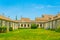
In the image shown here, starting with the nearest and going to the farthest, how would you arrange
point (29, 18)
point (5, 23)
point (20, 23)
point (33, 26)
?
point (5, 23) → point (33, 26) → point (20, 23) → point (29, 18)

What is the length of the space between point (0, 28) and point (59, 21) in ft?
41.9

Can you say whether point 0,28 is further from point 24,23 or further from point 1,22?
point 24,23

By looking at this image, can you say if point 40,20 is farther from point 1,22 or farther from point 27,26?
point 1,22

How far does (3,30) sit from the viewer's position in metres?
33.1

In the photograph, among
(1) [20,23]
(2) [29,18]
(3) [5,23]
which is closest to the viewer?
(3) [5,23]

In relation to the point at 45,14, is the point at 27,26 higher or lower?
lower

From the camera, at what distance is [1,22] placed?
117 feet

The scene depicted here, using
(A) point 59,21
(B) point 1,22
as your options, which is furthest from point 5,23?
(A) point 59,21

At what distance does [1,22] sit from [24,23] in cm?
4236

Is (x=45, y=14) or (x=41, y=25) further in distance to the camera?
(x=45, y=14)

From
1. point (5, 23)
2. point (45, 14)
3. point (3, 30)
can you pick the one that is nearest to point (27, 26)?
point (45, 14)

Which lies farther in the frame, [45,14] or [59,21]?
[45,14]

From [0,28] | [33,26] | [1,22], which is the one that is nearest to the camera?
[0,28]

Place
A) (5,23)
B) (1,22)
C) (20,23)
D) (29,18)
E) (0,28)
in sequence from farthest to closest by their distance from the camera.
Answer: (29,18) → (20,23) → (5,23) → (1,22) → (0,28)
